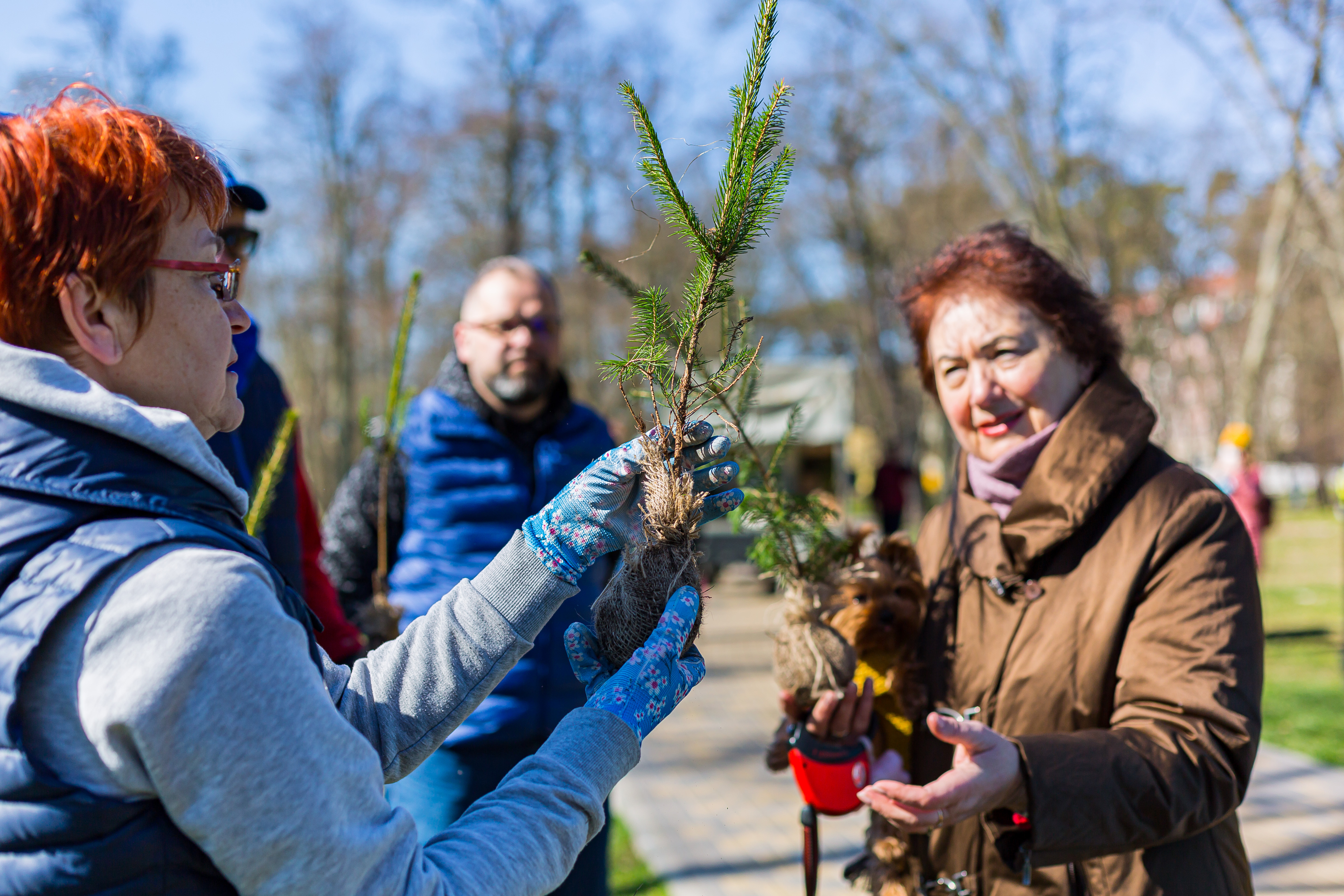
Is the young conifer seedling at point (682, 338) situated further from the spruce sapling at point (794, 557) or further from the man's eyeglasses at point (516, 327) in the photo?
the man's eyeglasses at point (516, 327)

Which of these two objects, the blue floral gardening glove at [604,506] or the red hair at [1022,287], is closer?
the blue floral gardening glove at [604,506]

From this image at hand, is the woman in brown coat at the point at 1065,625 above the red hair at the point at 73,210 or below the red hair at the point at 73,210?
below

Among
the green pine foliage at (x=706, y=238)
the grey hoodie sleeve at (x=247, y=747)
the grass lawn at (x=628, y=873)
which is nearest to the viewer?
the grey hoodie sleeve at (x=247, y=747)

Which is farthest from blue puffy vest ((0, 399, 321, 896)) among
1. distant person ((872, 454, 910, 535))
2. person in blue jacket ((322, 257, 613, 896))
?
distant person ((872, 454, 910, 535))

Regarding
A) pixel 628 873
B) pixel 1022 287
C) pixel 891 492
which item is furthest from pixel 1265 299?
pixel 1022 287

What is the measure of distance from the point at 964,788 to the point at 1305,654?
8350mm

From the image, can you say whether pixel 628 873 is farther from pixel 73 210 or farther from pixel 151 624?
pixel 73 210

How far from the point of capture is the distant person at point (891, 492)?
15477mm

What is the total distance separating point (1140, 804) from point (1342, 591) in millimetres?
12852

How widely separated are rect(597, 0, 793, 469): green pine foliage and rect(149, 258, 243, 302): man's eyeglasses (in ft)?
1.66

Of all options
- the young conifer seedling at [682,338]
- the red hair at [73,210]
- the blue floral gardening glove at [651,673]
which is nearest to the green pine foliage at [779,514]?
the young conifer seedling at [682,338]

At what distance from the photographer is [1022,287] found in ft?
6.45

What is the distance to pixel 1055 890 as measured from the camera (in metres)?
1.72

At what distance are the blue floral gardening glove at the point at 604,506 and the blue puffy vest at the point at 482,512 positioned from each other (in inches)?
46.0
